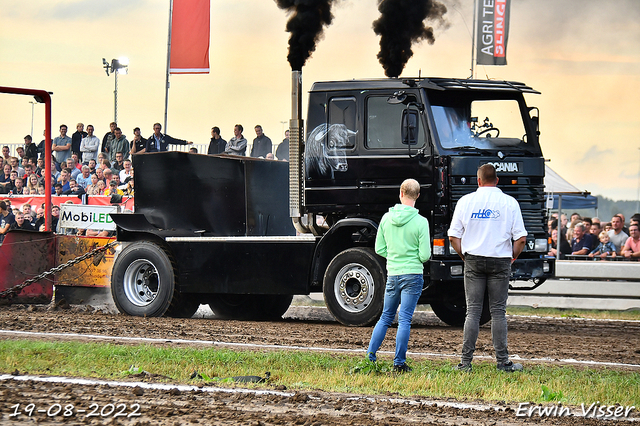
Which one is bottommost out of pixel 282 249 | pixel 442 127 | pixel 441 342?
pixel 441 342

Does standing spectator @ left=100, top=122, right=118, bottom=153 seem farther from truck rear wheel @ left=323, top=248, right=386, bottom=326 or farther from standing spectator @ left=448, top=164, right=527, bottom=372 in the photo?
standing spectator @ left=448, top=164, right=527, bottom=372

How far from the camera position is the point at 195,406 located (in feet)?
20.0

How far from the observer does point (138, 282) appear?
1395 centimetres

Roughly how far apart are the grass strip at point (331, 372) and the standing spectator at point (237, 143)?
818 centimetres

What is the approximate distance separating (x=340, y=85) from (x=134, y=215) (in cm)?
390

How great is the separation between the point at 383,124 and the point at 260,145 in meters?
5.83

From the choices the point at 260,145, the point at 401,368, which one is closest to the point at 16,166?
the point at 260,145

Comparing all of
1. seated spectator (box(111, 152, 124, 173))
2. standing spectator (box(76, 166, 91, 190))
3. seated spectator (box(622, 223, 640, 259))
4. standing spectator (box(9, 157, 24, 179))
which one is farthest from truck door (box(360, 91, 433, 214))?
standing spectator (box(9, 157, 24, 179))

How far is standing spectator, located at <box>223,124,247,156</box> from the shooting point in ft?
56.5

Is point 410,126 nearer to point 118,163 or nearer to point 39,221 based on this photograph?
point 39,221

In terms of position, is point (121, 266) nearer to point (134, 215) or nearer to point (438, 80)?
point (134, 215)

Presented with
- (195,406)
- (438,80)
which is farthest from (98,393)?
(438,80)

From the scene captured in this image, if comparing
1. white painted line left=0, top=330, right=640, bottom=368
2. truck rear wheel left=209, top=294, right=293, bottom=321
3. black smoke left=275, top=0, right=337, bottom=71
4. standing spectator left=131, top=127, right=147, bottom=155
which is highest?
black smoke left=275, top=0, right=337, bottom=71

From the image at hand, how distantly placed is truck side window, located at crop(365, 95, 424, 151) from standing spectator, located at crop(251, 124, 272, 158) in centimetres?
520
